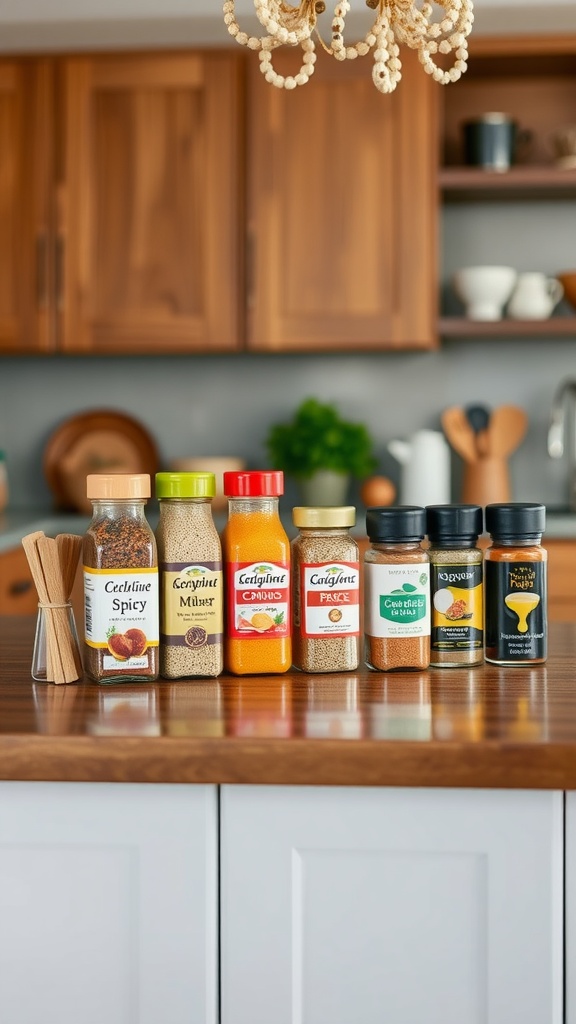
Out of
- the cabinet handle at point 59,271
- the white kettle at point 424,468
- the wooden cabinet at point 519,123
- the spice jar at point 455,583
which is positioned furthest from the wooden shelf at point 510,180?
the spice jar at point 455,583

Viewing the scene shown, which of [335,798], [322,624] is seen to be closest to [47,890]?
[335,798]

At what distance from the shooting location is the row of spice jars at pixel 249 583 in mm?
1138

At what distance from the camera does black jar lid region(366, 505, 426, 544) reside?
3.84ft

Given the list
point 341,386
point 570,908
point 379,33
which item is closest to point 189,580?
point 570,908

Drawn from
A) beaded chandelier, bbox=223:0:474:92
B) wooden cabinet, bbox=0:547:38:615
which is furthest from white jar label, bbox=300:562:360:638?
wooden cabinet, bbox=0:547:38:615

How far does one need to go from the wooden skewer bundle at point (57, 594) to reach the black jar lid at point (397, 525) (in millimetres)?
325

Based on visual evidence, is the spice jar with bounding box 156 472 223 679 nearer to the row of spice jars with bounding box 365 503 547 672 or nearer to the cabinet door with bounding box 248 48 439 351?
the row of spice jars with bounding box 365 503 547 672

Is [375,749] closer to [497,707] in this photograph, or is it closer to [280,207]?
[497,707]

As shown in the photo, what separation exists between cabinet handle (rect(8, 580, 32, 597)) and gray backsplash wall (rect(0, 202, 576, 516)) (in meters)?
0.74

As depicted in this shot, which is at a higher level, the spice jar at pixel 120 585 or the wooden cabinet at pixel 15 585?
the spice jar at pixel 120 585

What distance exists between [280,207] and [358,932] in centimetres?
256

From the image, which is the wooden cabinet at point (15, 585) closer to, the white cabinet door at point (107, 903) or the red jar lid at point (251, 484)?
the red jar lid at point (251, 484)

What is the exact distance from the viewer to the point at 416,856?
0.94 m

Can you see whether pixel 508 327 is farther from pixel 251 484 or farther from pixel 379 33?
pixel 251 484
